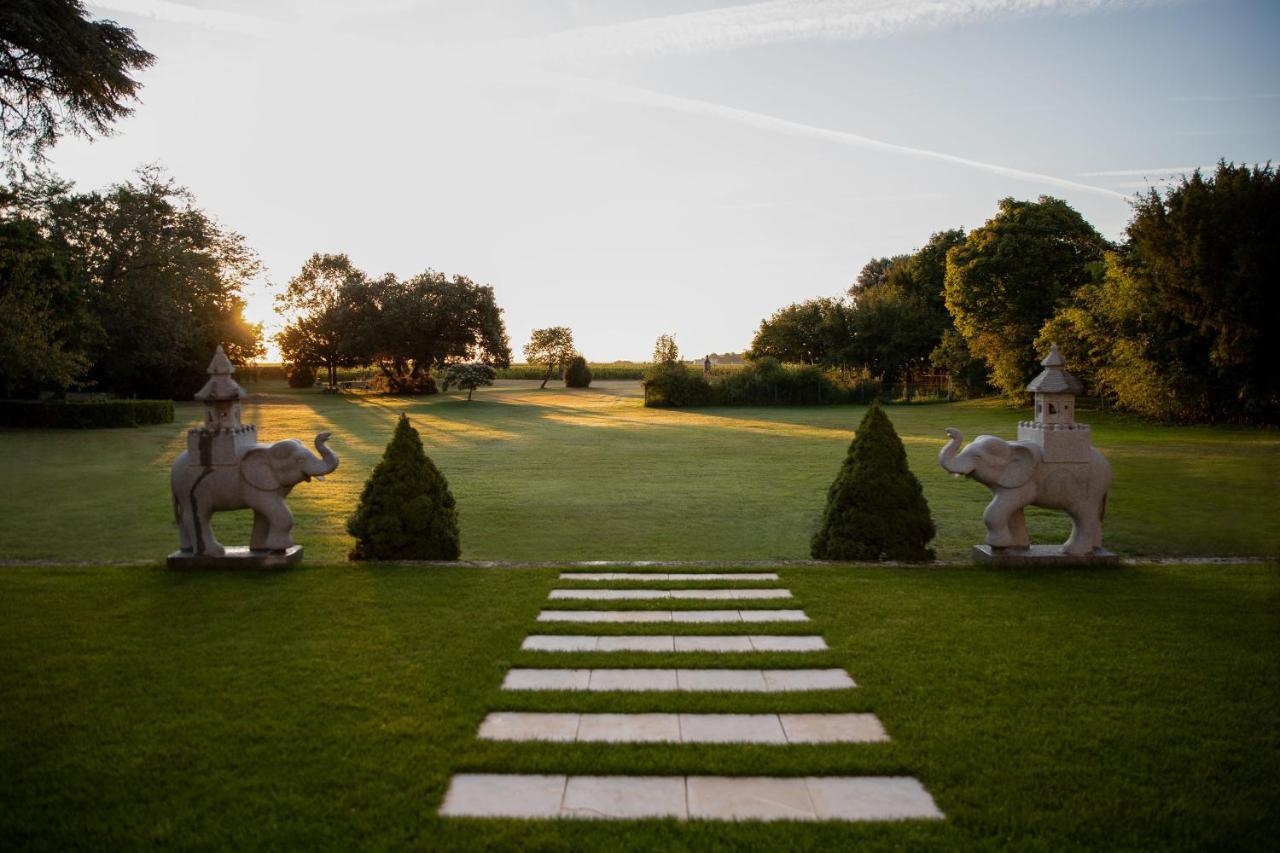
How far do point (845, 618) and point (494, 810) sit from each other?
350cm

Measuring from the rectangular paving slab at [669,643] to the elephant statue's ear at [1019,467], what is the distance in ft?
10.2

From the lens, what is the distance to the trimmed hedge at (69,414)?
28.3 m

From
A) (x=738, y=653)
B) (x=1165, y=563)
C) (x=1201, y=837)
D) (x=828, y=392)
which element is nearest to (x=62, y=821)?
(x=738, y=653)

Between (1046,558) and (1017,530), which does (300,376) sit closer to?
(1017,530)

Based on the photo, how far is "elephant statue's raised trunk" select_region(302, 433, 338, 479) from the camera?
746cm

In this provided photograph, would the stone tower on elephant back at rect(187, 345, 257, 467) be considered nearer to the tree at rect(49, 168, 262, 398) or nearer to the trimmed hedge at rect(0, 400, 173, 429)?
the trimmed hedge at rect(0, 400, 173, 429)

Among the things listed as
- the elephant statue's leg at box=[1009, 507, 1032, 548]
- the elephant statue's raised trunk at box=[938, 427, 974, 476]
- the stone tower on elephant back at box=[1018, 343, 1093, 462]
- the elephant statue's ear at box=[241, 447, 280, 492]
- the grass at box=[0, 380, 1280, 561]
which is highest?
the stone tower on elephant back at box=[1018, 343, 1093, 462]

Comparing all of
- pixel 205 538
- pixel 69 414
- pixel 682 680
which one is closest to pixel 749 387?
pixel 69 414

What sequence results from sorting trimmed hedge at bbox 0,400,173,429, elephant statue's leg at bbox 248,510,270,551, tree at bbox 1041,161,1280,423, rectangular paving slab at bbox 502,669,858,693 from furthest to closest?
trimmed hedge at bbox 0,400,173,429
tree at bbox 1041,161,1280,423
elephant statue's leg at bbox 248,510,270,551
rectangular paving slab at bbox 502,669,858,693

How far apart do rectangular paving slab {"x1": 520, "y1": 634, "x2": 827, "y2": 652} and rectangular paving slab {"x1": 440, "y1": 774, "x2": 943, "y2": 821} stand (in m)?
1.69

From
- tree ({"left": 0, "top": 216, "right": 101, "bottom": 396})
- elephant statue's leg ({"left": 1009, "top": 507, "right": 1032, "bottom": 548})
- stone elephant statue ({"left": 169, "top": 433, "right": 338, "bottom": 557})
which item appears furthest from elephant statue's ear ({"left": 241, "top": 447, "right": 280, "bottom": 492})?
tree ({"left": 0, "top": 216, "right": 101, "bottom": 396})

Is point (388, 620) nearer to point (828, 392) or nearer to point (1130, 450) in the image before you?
point (1130, 450)

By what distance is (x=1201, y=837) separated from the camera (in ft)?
10.4

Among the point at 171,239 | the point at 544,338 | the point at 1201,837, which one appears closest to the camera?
the point at 1201,837
